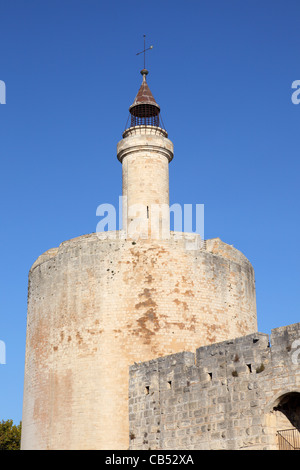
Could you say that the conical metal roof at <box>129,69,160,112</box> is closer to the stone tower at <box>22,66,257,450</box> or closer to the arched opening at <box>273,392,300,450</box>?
the stone tower at <box>22,66,257,450</box>

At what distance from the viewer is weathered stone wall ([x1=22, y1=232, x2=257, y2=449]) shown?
23.3 metres

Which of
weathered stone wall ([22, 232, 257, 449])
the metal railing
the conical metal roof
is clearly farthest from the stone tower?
the metal railing

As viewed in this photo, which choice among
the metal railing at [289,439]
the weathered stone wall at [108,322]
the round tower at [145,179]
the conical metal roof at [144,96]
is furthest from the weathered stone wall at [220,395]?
the conical metal roof at [144,96]

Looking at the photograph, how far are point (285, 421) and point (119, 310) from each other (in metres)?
9.41

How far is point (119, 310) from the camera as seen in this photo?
953 inches

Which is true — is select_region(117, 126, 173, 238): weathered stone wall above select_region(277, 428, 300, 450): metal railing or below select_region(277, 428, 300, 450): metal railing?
above

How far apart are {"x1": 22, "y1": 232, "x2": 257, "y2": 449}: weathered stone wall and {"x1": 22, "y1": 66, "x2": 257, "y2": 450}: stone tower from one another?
38 mm

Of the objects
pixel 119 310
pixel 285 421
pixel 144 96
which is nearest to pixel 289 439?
pixel 285 421

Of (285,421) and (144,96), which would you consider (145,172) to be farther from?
(285,421)

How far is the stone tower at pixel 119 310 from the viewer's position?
2339 centimetres

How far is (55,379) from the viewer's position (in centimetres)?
2441

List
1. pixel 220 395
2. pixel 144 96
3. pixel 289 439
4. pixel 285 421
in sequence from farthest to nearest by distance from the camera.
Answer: pixel 144 96, pixel 220 395, pixel 285 421, pixel 289 439

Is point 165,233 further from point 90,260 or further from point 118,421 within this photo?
point 118,421

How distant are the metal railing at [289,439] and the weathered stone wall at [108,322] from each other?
8.03 m
